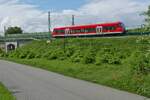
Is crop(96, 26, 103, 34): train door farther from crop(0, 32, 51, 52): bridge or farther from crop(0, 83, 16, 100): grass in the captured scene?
crop(0, 83, 16, 100): grass

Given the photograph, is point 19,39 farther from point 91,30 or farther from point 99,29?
point 99,29

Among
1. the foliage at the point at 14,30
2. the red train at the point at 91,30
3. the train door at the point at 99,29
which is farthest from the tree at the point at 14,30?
the train door at the point at 99,29

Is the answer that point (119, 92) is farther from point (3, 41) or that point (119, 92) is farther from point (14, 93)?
point (3, 41)

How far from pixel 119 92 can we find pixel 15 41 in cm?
9332

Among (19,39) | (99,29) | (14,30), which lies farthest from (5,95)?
(14,30)

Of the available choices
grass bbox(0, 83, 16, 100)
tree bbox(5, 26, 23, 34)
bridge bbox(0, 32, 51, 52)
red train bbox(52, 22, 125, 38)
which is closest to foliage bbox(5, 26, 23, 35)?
tree bbox(5, 26, 23, 34)

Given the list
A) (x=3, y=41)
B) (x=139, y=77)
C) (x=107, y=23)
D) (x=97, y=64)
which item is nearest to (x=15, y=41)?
(x=3, y=41)

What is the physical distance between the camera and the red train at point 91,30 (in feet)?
221

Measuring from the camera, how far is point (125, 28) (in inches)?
2768

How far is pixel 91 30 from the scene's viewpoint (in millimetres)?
73375

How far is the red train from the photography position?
221 feet

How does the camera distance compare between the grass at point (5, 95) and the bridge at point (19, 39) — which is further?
the bridge at point (19, 39)

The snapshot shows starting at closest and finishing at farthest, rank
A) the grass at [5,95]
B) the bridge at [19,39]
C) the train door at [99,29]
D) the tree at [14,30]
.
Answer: the grass at [5,95]
the train door at [99,29]
the bridge at [19,39]
the tree at [14,30]

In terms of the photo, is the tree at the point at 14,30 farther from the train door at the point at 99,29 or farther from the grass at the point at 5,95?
the grass at the point at 5,95
